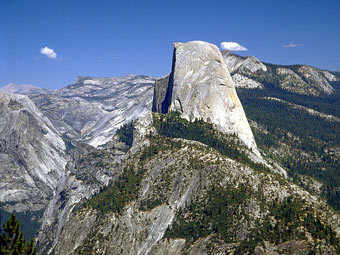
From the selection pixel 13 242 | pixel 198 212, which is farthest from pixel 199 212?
pixel 13 242

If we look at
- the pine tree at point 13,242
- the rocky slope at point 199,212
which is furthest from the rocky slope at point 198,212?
the pine tree at point 13,242

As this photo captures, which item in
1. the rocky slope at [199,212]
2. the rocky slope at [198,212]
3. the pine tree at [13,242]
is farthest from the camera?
the rocky slope at [198,212]

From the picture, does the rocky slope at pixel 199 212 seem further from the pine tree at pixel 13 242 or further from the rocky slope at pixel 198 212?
the pine tree at pixel 13 242

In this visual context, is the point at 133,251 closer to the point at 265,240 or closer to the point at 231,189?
the point at 231,189

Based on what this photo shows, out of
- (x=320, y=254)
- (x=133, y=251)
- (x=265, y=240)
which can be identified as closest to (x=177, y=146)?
(x=133, y=251)

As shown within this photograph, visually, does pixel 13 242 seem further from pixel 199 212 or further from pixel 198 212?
pixel 198 212

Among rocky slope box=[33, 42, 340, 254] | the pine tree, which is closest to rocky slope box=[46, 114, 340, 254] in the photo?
rocky slope box=[33, 42, 340, 254]

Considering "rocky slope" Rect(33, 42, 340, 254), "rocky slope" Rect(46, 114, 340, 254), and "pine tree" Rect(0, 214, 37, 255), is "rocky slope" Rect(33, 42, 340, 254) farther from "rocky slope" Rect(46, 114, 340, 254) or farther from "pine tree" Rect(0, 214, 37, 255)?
"pine tree" Rect(0, 214, 37, 255)

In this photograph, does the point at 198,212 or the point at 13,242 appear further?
the point at 198,212
